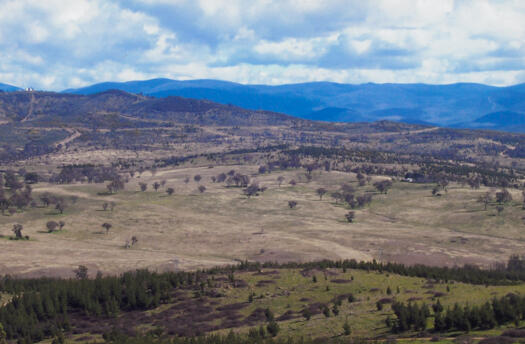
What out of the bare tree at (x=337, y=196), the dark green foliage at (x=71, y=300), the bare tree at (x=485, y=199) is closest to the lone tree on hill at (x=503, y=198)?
the bare tree at (x=485, y=199)

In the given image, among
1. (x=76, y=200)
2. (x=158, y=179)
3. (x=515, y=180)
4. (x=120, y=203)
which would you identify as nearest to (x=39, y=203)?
(x=76, y=200)

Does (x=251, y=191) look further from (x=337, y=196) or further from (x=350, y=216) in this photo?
(x=350, y=216)

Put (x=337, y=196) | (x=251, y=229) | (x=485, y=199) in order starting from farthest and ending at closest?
(x=337, y=196), (x=485, y=199), (x=251, y=229)

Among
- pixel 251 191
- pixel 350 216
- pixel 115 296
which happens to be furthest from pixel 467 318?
pixel 251 191

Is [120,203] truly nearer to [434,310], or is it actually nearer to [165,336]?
[165,336]

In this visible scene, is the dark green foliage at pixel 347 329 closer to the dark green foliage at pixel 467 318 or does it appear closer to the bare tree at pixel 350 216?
the dark green foliage at pixel 467 318

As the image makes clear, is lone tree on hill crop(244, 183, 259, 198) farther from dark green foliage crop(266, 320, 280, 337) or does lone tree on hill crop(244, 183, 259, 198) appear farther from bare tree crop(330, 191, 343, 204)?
dark green foliage crop(266, 320, 280, 337)

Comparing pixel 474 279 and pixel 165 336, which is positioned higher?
pixel 474 279

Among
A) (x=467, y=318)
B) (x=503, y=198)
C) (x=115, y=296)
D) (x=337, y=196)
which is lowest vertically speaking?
(x=115, y=296)
